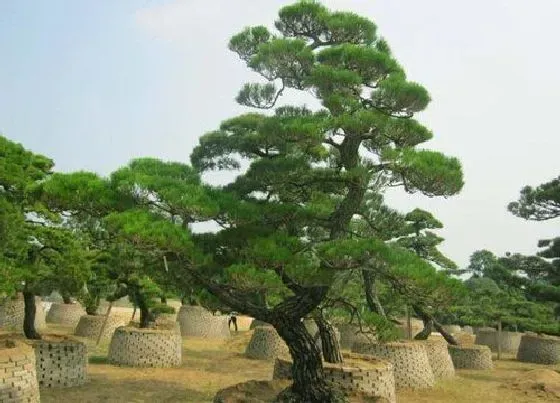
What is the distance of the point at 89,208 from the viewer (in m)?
5.79

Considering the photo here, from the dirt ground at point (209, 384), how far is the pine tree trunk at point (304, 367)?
2.33 meters

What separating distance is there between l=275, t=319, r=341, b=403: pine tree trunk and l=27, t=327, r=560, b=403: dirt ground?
7.64ft

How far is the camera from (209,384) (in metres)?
9.45

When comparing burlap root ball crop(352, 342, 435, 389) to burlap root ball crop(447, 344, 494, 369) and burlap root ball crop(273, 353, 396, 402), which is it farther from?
burlap root ball crop(447, 344, 494, 369)

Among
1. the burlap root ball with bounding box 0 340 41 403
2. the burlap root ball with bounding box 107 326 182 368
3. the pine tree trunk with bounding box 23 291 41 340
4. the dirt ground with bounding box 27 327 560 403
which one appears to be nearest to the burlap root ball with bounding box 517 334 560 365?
the dirt ground with bounding box 27 327 560 403

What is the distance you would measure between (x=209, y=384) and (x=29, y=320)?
3.11m

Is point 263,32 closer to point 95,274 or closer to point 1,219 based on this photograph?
point 1,219

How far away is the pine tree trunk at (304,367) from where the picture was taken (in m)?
6.21

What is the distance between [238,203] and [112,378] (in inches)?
201

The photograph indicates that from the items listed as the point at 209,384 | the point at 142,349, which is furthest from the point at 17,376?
the point at 142,349

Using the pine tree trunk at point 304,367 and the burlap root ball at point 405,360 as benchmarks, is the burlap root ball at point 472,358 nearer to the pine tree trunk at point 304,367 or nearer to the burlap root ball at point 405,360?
the burlap root ball at point 405,360

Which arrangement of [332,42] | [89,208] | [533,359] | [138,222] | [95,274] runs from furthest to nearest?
[533,359], [95,274], [332,42], [89,208], [138,222]

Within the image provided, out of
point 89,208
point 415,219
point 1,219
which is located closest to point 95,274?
point 1,219

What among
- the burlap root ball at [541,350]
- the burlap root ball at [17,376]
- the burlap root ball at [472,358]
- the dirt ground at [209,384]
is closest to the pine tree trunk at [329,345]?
the dirt ground at [209,384]
